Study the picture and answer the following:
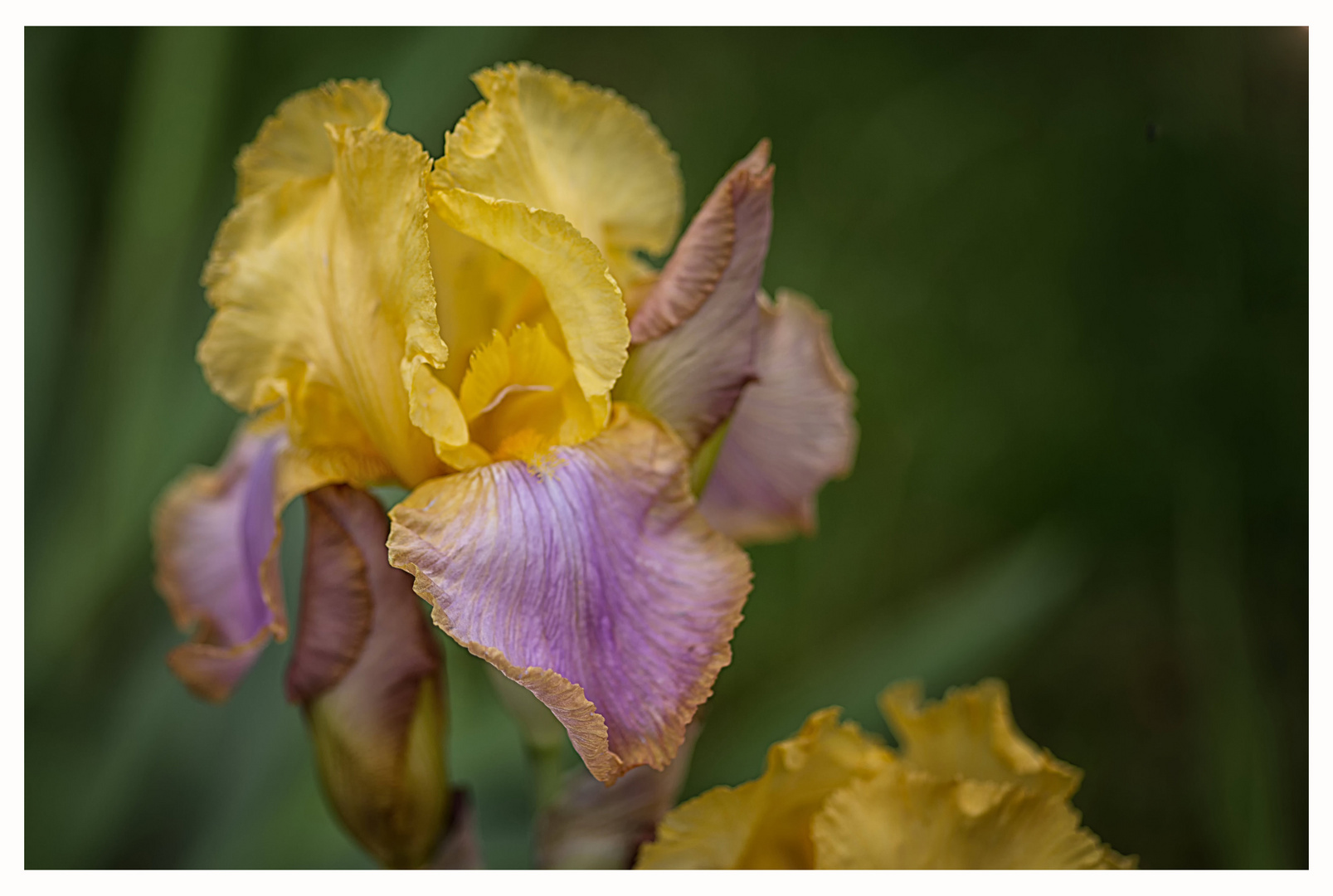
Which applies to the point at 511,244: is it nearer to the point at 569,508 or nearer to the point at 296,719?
the point at 569,508

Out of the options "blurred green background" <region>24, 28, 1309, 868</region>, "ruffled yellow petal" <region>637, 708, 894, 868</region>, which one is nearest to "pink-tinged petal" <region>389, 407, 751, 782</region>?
"ruffled yellow petal" <region>637, 708, 894, 868</region>

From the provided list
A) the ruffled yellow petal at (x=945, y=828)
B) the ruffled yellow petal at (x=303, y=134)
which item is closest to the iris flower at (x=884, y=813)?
the ruffled yellow petal at (x=945, y=828)

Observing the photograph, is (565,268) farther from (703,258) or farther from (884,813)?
(884,813)

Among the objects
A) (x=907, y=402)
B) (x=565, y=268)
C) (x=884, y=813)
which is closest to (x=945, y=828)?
(x=884, y=813)

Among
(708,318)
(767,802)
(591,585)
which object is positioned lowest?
(767,802)

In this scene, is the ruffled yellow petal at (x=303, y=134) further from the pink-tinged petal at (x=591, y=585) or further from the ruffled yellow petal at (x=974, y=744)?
the ruffled yellow petal at (x=974, y=744)

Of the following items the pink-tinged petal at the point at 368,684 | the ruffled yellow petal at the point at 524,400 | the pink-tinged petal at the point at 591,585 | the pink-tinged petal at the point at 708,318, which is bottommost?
the pink-tinged petal at the point at 368,684
